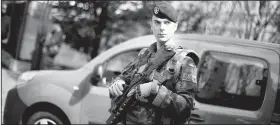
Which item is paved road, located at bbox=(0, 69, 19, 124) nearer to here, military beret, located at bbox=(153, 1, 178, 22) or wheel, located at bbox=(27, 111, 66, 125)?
wheel, located at bbox=(27, 111, 66, 125)

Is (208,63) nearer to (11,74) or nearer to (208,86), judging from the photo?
(208,86)

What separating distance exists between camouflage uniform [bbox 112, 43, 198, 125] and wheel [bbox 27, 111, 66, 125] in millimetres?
1901

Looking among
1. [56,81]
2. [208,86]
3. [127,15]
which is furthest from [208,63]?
[127,15]

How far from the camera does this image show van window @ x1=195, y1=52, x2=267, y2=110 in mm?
3367

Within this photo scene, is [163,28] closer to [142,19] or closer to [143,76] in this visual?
[143,76]

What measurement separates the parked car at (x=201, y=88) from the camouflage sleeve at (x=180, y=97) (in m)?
1.07

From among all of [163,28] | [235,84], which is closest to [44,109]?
[235,84]

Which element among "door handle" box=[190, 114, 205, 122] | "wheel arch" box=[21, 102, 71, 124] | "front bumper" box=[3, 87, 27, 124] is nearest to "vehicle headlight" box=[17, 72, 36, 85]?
"front bumper" box=[3, 87, 27, 124]

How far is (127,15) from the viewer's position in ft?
32.5

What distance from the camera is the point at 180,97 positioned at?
1987mm

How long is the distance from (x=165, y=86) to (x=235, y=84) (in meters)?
1.60

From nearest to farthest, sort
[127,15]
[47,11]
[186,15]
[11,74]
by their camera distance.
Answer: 1. [11,74]
2. [47,11]
3. [127,15]
4. [186,15]

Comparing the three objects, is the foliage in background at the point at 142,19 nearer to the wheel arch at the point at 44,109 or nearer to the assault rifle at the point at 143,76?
the wheel arch at the point at 44,109

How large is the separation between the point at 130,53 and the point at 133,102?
180cm
